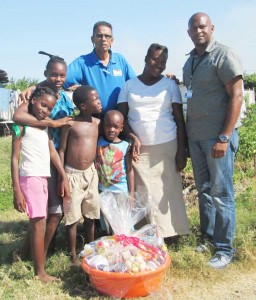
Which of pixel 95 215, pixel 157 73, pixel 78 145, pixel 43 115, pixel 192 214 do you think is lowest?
pixel 192 214

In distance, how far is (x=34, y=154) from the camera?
125 inches

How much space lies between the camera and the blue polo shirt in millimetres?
3865

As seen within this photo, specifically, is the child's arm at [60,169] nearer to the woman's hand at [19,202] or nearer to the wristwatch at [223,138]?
the woman's hand at [19,202]

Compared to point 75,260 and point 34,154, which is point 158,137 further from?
point 75,260

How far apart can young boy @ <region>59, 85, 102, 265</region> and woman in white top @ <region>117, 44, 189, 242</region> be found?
0.38m

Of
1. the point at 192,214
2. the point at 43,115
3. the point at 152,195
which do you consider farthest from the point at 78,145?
the point at 192,214

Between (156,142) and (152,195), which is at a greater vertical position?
(156,142)

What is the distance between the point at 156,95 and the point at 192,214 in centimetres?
Answer: 182

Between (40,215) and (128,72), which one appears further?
(128,72)

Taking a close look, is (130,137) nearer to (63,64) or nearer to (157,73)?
(157,73)

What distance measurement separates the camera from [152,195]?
12.7ft

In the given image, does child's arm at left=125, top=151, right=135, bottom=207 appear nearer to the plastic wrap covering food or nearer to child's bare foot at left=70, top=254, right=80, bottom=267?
the plastic wrap covering food

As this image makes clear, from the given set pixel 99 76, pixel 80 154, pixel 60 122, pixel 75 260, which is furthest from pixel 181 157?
pixel 75 260

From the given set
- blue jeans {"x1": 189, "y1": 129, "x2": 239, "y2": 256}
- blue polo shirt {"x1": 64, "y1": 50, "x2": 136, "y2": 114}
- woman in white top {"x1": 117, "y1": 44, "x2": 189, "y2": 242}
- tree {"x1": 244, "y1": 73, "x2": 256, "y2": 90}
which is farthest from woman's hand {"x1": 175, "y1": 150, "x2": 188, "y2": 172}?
tree {"x1": 244, "y1": 73, "x2": 256, "y2": 90}
